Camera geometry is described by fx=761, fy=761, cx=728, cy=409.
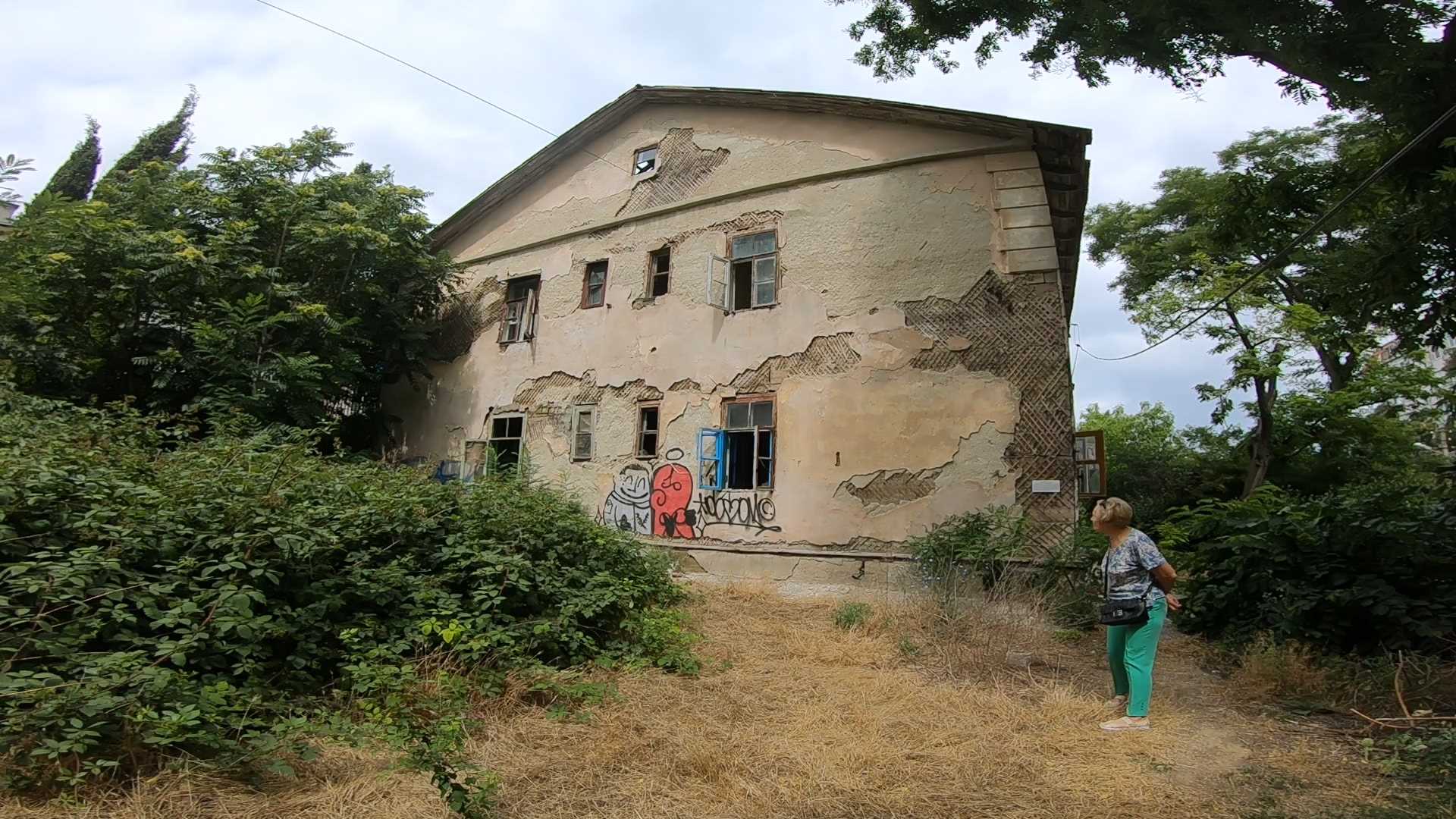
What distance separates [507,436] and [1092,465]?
9224 mm

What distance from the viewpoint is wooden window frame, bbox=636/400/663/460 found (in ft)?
37.5

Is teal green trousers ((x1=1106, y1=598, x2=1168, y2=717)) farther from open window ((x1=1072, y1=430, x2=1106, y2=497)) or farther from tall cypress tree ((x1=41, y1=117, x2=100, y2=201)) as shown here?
tall cypress tree ((x1=41, y1=117, x2=100, y2=201))

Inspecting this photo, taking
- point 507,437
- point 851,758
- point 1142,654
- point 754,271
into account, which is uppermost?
point 754,271

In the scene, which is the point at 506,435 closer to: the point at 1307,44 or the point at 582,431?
the point at 582,431

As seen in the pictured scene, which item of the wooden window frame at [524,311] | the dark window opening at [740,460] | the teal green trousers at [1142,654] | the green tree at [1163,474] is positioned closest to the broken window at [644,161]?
the wooden window frame at [524,311]

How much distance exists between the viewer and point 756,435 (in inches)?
417

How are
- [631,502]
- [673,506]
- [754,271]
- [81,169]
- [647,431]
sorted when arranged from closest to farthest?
[673,506] < [754,271] < [631,502] < [647,431] < [81,169]

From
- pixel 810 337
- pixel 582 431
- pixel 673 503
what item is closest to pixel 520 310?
pixel 582 431

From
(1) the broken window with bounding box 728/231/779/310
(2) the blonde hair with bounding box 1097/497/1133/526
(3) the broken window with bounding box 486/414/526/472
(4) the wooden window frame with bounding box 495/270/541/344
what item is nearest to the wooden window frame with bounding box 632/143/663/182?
(1) the broken window with bounding box 728/231/779/310

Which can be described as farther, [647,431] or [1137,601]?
[647,431]

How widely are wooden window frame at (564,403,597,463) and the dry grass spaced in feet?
22.6

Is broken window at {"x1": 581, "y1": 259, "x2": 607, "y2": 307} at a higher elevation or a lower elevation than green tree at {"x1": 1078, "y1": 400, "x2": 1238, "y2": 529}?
higher

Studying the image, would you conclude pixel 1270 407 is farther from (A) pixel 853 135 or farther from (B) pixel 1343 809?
(B) pixel 1343 809

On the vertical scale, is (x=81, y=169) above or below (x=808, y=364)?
above
